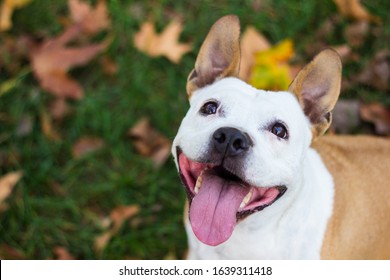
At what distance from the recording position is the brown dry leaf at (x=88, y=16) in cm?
458

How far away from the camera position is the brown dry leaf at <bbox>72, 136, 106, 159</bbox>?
168 inches

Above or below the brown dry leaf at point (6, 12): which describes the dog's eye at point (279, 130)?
above

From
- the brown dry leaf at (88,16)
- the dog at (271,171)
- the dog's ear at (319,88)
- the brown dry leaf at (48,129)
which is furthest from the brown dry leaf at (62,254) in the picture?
the dog's ear at (319,88)

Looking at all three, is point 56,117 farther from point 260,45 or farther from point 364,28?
point 364,28

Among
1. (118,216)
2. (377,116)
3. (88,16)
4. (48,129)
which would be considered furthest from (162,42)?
(377,116)

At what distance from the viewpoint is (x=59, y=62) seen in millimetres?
4297

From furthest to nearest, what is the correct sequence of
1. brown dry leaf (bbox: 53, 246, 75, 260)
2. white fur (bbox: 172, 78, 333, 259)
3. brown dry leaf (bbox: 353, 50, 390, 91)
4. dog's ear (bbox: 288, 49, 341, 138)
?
brown dry leaf (bbox: 353, 50, 390, 91) < brown dry leaf (bbox: 53, 246, 75, 260) < dog's ear (bbox: 288, 49, 341, 138) < white fur (bbox: 172, 78, 333, 259)

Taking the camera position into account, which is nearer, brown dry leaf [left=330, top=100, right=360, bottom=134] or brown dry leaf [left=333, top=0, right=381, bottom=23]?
brown dry leaf [left=330, top=100, right=360, bottom=134]

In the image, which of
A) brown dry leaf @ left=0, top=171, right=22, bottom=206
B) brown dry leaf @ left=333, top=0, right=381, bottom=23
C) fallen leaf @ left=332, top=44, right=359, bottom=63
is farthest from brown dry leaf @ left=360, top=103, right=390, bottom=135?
brown dry leaf @ left=0, top=171, right=22, bottom=206

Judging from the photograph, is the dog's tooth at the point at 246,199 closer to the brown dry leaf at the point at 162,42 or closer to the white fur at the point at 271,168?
the white fur at the point at 271,168

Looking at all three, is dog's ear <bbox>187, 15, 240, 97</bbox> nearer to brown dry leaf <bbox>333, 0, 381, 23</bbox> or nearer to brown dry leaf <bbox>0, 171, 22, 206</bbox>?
brown dry leaf <bbox>0, 171, 22, 206</bbox>

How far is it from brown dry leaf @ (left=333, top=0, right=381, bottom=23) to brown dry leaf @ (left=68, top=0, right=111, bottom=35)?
1.94m

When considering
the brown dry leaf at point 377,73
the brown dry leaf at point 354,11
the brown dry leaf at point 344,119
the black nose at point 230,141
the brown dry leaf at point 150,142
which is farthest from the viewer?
the brown dry leaf at point 354,11
